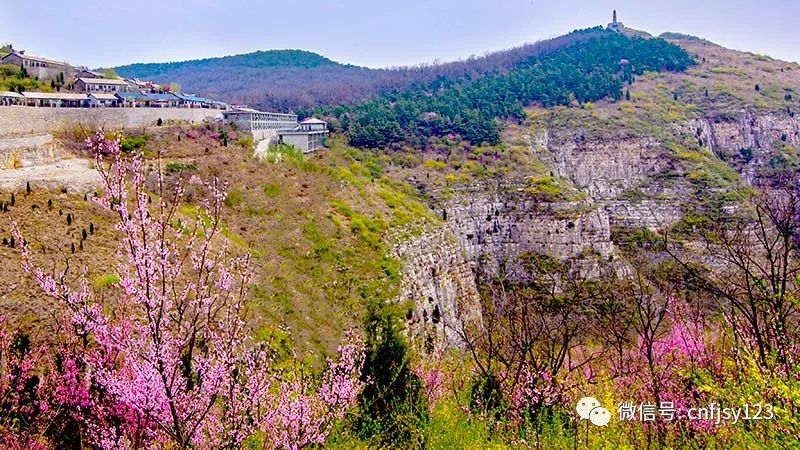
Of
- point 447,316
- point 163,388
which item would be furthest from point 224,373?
point 447,316

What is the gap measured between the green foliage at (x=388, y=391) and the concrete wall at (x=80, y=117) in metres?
20.2

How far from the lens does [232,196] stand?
100ft

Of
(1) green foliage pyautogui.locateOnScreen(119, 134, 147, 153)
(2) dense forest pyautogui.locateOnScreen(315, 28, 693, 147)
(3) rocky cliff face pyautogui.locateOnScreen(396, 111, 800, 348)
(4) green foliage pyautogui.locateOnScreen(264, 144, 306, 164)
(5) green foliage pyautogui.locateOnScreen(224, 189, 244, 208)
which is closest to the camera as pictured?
(5) green foliage pyautogui.locateOnScreen(224, 189, 244, 208)

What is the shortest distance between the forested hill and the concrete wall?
49439mm

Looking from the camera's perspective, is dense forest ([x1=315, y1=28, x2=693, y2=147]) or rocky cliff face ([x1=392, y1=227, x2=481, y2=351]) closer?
rocky cliff face ([x1=392, y1=227, x2=481, y2=351])

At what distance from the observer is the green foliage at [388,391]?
12.3m

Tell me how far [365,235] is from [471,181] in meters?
25.1

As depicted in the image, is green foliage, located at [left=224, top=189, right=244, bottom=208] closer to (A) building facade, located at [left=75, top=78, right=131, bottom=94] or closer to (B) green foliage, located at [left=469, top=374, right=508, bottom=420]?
(A) building facade, located at [left=75, top=78, right=131, bottom=94]

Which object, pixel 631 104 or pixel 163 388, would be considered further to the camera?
pixel 631 104

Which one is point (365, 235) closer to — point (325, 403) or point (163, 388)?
point (325, 403)

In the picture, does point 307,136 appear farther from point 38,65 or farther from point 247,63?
point 247,63

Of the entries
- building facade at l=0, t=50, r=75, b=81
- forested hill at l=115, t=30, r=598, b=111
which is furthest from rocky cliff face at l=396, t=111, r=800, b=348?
forested hill at l=115, t=30, r=598, b=111

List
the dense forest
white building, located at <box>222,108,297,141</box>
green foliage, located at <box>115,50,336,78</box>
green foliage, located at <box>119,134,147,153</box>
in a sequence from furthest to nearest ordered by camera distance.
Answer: green foliage, located at <box>115,50,336,78</box>, the dense forest, white building, located at <box>222,108,297,141</box>, green foliage, located at <box>119,134,147,153</box>

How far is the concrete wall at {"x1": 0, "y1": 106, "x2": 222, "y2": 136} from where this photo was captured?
26781 millimetres
